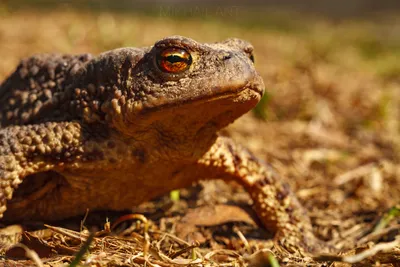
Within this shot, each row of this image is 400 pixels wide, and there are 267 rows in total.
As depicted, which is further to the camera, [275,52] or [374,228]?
[275,52]

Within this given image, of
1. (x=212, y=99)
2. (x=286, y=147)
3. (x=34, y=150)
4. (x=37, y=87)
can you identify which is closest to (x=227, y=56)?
(x=212, y=99)

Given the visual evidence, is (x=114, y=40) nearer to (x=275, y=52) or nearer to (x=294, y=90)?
(x=294, y=90)

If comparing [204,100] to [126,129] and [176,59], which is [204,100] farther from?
[126,129]

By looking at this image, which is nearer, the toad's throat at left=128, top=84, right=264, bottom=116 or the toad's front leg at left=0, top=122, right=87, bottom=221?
the toad's throat at left=128, top=84, right=264, bottom=116

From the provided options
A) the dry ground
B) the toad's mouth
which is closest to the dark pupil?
the toad's mouth

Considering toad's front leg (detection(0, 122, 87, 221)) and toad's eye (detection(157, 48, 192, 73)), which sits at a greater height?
toad's eye (detection(157, 48, 192, 73))

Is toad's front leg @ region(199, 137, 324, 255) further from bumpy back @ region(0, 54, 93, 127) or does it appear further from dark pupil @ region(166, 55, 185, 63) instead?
bumpy back @ region(0, 54, 93, 127)

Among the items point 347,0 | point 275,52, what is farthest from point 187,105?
point 347,0
